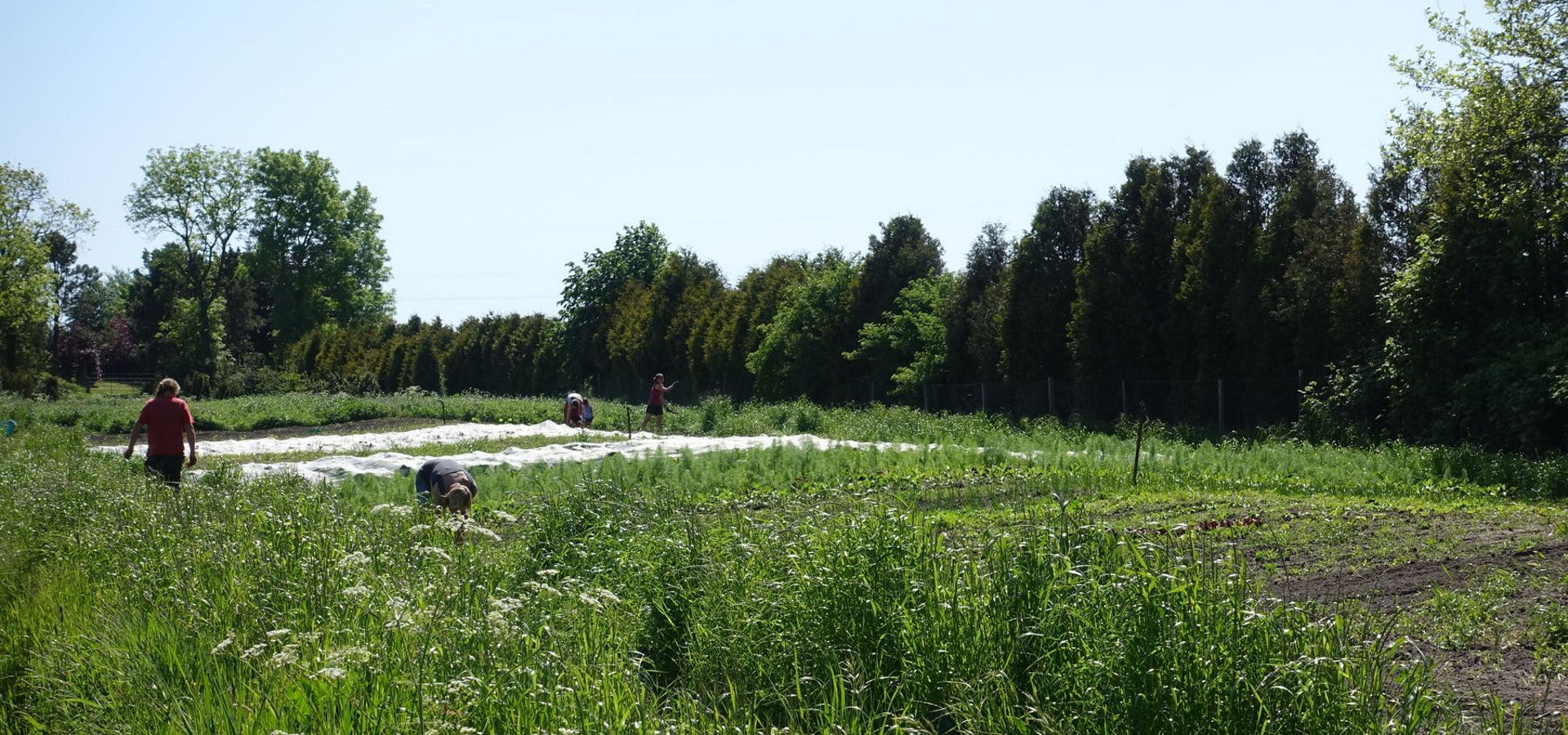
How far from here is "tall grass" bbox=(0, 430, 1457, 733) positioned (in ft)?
13.0

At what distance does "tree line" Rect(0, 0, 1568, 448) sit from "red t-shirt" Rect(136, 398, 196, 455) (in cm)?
1790

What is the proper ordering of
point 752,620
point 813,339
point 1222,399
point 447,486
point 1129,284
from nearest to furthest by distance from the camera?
point 752,620 → point 447,486 → point 1222,399 → point 1129,284 → point 813,339

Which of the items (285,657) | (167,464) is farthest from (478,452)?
(285,657)

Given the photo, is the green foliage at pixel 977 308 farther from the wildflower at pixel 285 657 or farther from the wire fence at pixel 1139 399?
the wildflower at pixel 285 657

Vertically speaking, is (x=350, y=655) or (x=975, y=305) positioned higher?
(x=975, y=305)

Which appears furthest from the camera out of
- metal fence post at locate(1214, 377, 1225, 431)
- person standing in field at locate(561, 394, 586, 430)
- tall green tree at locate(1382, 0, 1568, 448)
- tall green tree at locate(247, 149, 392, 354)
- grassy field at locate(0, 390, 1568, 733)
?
tall green tree at locate(247, 149, 392, 354)

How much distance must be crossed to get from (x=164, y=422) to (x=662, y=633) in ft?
31.7

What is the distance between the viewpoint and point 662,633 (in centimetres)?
604

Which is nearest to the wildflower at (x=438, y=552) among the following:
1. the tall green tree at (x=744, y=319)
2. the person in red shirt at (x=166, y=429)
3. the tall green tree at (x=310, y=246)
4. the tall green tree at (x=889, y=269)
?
the person in red shirt at (x=166, y=429)

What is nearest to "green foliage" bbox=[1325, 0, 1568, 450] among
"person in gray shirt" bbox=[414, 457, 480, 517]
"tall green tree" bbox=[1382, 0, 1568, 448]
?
"tall green tree" bbox=[1382, 0, 1568, 448]

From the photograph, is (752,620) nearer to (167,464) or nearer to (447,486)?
(447,486)

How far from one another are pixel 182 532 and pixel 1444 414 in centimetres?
1779

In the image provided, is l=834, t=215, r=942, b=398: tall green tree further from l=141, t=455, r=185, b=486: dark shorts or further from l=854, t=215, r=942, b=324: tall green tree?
l=141, t=455, r=185, b=486: dark shorts

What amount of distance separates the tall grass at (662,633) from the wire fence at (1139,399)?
16.7 meters
